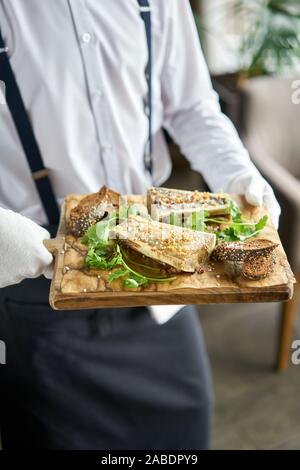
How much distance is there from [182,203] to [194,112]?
1.09 feet

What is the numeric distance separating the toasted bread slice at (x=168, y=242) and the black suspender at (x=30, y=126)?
251 mm

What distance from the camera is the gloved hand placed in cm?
99

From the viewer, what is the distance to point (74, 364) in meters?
1.44

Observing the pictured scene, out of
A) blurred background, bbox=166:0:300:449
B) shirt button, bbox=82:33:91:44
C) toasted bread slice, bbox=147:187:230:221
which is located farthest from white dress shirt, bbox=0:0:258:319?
blurred background, bbox=166:0:300:449

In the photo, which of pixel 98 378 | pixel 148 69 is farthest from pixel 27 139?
pixel 98 378

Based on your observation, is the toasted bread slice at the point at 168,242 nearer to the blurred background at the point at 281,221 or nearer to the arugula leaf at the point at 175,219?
the arugula leaf at the point at 175,219

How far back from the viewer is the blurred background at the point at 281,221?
1870 millimetres

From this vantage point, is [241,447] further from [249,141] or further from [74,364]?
[249,141]

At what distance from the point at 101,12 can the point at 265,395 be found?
4.61 feet

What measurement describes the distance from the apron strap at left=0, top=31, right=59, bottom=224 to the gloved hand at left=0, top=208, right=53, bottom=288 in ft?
0.65

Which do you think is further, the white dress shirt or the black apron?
the black apron

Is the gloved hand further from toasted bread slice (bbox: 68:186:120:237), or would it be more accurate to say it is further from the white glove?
the white glove

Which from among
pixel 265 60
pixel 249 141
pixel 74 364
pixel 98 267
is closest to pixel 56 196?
pixel 98 267

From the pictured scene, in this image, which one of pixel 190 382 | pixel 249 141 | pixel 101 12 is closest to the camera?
pixel 101 12
